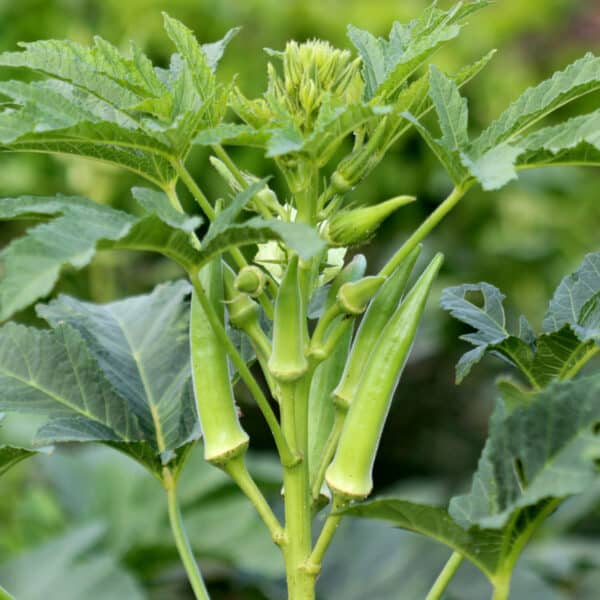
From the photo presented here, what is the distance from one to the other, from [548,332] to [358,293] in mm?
183

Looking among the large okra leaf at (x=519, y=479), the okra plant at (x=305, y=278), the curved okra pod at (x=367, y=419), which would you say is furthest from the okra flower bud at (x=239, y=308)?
the large okra leaf at (x=519, y=479)

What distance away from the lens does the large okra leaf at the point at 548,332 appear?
0.88 meters

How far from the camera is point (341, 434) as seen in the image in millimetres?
883

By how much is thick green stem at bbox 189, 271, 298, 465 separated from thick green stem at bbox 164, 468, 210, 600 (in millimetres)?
145

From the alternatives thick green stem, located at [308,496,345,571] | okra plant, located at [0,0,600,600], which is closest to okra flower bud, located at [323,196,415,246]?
okra plant, located at [0,0,600,600]

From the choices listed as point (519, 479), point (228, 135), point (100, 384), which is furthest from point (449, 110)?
point (100, 384)

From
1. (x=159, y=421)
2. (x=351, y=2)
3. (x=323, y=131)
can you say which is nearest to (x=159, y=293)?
(x=159, y=421)

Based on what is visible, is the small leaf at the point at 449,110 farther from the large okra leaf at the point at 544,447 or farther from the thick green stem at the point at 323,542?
the thick green stem at the point at 323,542

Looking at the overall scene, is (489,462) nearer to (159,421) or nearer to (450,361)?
(159,421)

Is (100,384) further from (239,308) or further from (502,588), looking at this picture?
(502,588)

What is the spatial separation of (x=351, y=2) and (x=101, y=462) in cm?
184

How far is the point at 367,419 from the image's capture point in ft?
2.81

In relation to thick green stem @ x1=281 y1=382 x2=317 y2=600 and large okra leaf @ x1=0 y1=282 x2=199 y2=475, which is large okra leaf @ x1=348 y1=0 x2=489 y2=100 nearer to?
thick green stem @ x1=281 y1=382 x2=317 y2=600

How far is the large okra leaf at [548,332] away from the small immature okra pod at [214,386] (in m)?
0.20
